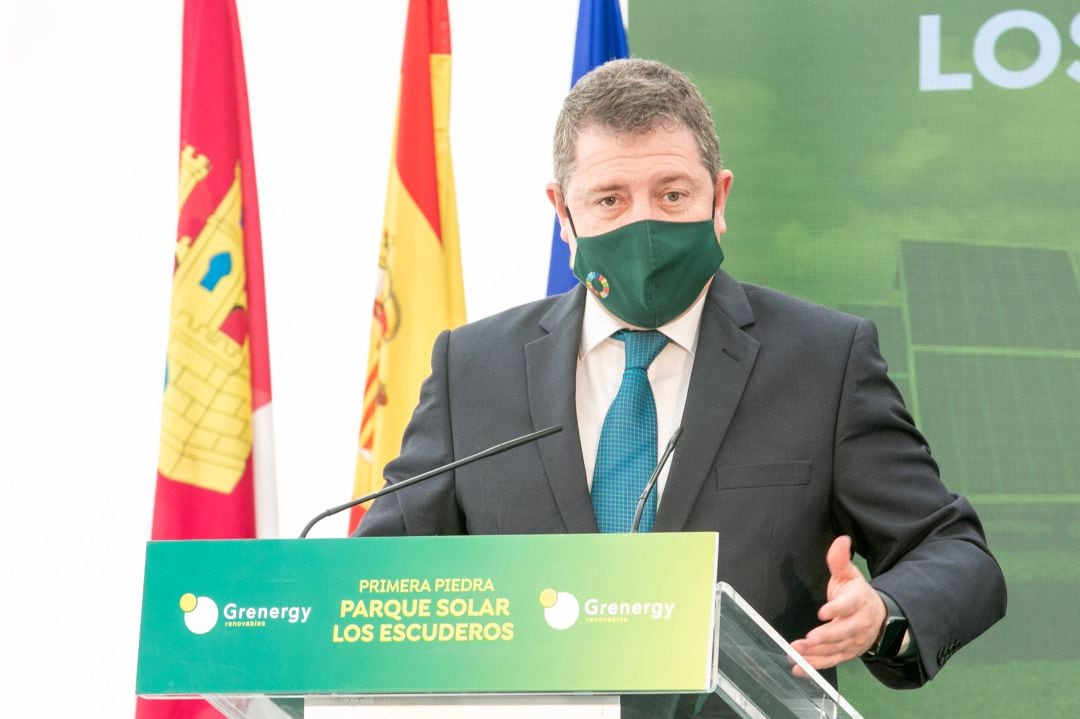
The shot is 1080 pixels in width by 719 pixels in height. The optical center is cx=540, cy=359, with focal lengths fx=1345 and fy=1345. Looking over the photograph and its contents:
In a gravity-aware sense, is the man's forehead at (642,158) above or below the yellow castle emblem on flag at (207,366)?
above

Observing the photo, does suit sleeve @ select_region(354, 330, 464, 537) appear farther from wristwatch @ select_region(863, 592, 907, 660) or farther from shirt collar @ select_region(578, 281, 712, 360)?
wristwatch @ select_region(863, 592, 907, 660)

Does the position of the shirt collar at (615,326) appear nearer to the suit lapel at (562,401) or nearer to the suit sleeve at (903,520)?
the suit lapel at (562,401)

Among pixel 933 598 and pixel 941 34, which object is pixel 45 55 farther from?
pixel 933 598

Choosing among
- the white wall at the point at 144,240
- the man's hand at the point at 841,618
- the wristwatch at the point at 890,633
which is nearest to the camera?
the man's hand at the point at 841,618

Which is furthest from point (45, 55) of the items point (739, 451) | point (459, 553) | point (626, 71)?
point (459, 553)

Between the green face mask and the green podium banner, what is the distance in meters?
0.84

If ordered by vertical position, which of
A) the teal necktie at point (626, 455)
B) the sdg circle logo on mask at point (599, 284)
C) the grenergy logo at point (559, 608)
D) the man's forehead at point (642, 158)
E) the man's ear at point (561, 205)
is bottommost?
the grenergy logo at point (559, 608)

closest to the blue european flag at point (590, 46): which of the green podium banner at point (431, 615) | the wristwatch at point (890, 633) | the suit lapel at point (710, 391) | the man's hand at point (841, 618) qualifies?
the suit lapel at point (710, 391)

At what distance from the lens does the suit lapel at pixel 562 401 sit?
208cm

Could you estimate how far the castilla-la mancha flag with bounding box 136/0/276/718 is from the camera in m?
3.73

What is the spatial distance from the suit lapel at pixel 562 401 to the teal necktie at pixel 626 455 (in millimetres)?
30

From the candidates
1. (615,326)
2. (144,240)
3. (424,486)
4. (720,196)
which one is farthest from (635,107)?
(144,240)

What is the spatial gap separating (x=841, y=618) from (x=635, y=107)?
3.07 ft

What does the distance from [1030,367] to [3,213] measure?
337 cm
